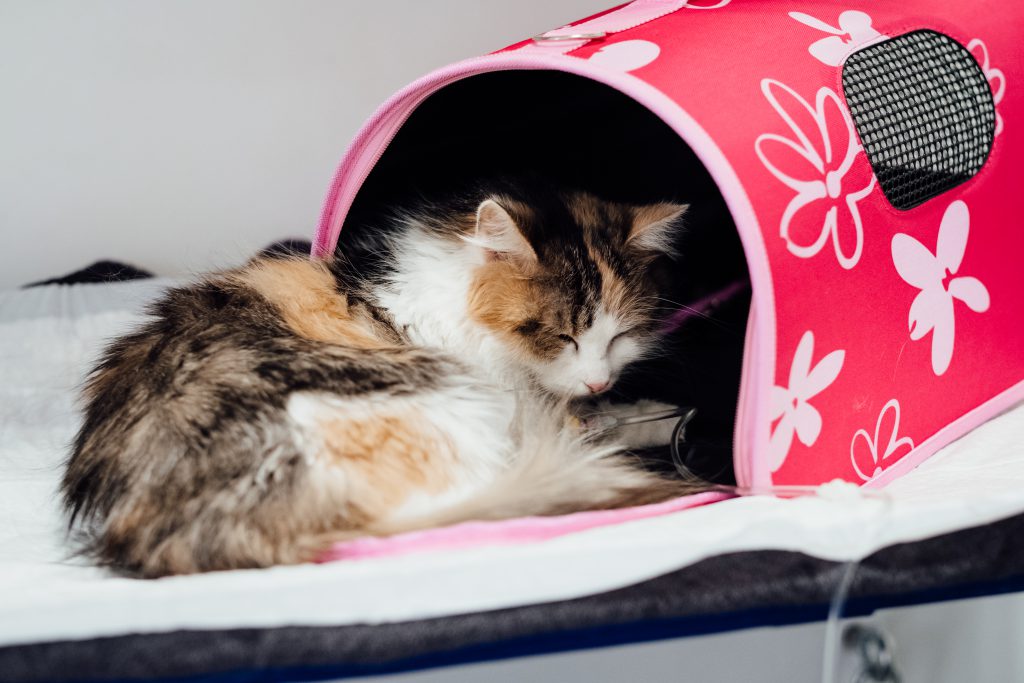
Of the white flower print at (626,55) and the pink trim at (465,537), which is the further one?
the white flower print at (626,55)

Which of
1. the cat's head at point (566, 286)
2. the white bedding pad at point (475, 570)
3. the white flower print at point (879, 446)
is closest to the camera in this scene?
the white bedding pad at point (475, 570)

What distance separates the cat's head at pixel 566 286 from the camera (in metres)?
1.31

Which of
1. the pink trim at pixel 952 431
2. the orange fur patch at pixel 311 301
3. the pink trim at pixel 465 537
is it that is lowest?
the pink trim at pixel 952 431

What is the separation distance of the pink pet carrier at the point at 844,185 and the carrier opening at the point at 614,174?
8 cm

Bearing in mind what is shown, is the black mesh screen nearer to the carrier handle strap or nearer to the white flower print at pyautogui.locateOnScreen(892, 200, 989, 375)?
the white flower print at pyautogui.locateOnScreen(892, 200, 989, 375)

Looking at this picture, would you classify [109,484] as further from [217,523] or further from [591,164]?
[591,164]

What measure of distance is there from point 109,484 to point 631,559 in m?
0.59

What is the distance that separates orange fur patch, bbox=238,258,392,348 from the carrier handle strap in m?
0.45

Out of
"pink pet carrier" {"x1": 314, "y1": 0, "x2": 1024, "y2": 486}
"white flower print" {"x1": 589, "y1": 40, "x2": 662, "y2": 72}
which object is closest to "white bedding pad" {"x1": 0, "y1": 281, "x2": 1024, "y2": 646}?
"pink pet carrier" {"x1": 314, "y1": 0, "x2": 1024, "y2": 486}

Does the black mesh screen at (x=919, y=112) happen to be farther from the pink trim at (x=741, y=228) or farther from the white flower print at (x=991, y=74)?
the pink trim at (x=741, y=228)

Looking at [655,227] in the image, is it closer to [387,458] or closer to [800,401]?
[800,401]

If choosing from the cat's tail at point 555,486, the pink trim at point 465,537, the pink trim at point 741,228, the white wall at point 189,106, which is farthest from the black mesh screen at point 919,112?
the white wall at point 189,106

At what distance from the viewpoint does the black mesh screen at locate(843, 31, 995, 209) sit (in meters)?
1.20

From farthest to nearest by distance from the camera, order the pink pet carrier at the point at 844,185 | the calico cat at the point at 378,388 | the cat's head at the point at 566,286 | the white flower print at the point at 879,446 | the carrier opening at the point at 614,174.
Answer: the carrier opening at the point at 614,174, the cat's head at the point at 566,286, the white flower print at the point at 879,446, the pink pet carrier at the point at 844,185, the calico cat at the point at 378,388
